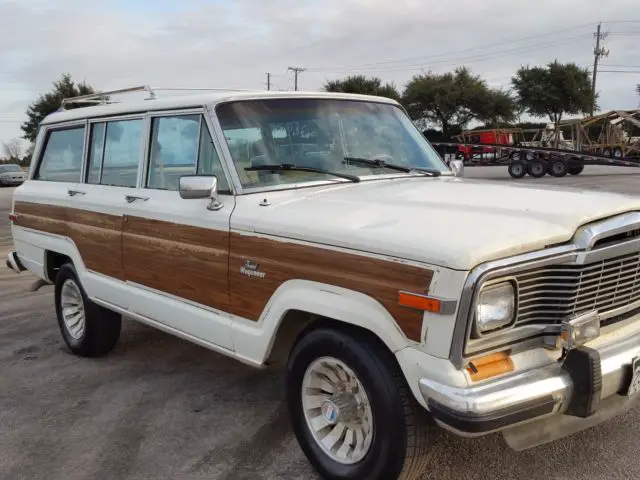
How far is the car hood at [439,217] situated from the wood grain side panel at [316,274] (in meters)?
0.05

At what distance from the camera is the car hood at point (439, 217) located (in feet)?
8.37

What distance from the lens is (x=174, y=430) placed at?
12.8 feet

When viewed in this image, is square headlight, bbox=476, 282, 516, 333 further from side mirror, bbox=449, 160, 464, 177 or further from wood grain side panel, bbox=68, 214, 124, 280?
wood grain side panel, bbox=68, 214, 124, 280

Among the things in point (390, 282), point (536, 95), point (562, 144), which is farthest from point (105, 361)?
point (536, 95)

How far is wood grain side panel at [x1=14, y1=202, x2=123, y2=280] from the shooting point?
452cm

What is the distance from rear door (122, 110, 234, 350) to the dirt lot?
61 centimetres

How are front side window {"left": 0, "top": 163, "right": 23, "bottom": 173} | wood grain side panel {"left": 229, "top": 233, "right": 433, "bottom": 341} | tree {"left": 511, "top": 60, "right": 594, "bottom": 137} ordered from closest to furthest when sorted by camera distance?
wood grain side panel {"left": 229, "top": 233, "right": 433, "bottom": 341}, front side window {"left": 0, "top": 163, "right": 23, "bottom": 173}, tree {"left": 511, "top": 60, "right": 594, "bottom": 137}

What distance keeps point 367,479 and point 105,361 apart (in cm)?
307

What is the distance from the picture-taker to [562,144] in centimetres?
3916

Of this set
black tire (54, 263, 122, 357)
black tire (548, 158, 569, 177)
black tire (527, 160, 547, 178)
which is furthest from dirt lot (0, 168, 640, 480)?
black tire (548, 158, 569, 177)

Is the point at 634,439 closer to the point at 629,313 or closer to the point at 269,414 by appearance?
the point at 629,313

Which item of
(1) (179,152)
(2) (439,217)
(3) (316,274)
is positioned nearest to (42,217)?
(1) (179,152)

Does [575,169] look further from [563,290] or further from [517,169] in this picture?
[563,290]

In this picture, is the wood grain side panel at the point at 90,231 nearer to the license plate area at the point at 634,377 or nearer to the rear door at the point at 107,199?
the rear door at the point at 107,199
